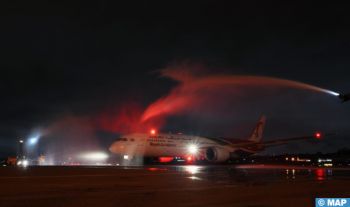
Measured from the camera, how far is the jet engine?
65.0m

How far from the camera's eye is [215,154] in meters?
65.0

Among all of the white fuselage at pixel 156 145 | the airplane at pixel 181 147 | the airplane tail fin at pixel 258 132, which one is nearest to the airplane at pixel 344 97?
the airplane at pixel 181 147

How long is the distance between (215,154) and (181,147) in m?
5.54

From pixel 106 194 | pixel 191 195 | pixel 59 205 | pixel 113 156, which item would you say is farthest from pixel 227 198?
A: pixel 113 156

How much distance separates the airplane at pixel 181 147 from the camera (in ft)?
196

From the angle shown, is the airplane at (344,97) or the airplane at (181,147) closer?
the airplane at (344,97)

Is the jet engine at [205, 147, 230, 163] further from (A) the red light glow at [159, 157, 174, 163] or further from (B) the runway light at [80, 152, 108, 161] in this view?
(B) the runway light at [80, 152, 108, 161]

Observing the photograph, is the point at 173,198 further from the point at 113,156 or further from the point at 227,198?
the point at 113,156

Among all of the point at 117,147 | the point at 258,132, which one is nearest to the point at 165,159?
the point at 117,147

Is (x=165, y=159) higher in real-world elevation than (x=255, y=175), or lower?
higher

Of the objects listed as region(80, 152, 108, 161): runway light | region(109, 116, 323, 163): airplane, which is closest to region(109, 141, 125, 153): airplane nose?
region(109, 116, 323, 163): airplane

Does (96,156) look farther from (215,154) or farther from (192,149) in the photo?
(215,154)

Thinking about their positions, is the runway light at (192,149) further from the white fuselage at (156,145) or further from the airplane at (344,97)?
the airplane at (344,97)

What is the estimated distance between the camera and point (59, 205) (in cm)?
1261
